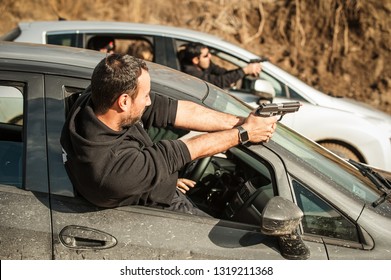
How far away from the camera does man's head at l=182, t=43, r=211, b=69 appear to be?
5977mm

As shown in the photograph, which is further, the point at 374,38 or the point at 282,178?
the point at 374,38

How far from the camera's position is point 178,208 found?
2.84 m

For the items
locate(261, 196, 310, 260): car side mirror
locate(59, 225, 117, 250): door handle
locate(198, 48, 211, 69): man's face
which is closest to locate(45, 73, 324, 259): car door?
locate(59, 225, 117, 250): door handle

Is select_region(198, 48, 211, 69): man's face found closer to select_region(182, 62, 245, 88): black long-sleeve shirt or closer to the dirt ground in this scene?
select_region(182, 62, 245, 88): black long-sleeve shirt

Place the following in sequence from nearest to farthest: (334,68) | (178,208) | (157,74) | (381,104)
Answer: (178,208) → (157,74) → (381,104) → (334,68)

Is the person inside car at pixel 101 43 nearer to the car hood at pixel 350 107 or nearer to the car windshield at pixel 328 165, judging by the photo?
the car hood at pixel 350 107

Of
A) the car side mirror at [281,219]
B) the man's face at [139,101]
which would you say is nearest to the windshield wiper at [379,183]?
the car side mirror at [281,219]

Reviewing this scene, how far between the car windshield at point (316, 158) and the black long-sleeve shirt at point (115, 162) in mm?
479

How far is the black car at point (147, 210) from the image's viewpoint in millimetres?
2471

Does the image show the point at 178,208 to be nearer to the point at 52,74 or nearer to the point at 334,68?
the point at 52,74

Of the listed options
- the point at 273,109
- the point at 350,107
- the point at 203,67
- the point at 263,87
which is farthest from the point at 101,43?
the point at 273,109

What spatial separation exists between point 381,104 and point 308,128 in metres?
→ 4.79

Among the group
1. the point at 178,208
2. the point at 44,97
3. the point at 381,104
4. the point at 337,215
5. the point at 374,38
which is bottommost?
the point at 381,104

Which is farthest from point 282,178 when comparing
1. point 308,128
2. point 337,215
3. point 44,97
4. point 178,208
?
point 308,128
